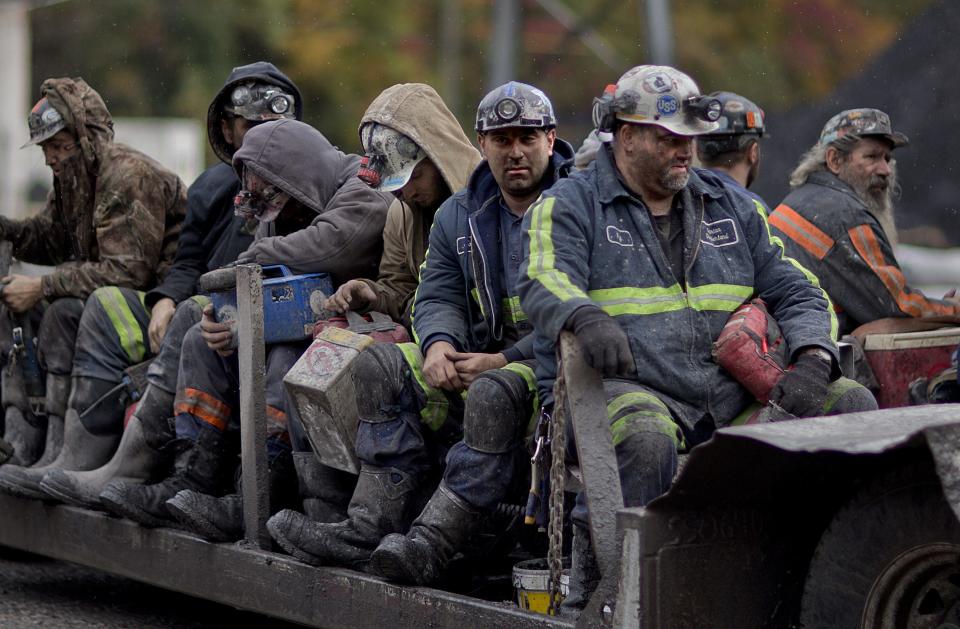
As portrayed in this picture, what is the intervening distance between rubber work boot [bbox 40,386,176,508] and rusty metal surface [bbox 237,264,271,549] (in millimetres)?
816

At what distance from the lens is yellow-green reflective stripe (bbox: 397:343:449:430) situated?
5.12 metres

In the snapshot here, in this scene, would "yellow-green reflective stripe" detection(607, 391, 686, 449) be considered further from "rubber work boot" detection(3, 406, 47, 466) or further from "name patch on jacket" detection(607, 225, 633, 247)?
"rubber work boot" detection(3, 406, 47, 466)

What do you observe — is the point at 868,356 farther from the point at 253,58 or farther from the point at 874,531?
the point at 253,58

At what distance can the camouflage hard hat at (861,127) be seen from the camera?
7.16 m

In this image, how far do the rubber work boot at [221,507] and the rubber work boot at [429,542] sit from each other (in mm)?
951

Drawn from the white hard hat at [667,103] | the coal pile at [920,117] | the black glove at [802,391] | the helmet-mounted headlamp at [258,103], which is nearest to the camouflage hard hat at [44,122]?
the helmet-mounted headlamp at [258,103]

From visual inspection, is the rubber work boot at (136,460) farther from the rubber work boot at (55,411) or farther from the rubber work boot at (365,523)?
the rubber work boot at (365,523)

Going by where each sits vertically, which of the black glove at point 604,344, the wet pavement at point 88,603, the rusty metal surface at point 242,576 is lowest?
the wet pavement at point 88,603

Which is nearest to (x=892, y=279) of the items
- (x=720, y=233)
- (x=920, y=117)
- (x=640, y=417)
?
(x=720, y=233)

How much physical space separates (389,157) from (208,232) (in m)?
1.35

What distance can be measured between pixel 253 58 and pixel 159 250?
2575 centimetres

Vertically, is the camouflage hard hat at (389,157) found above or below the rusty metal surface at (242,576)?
above

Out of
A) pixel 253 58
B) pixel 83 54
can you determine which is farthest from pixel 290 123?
pixel 83 54

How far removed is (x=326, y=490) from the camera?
5402 mm
